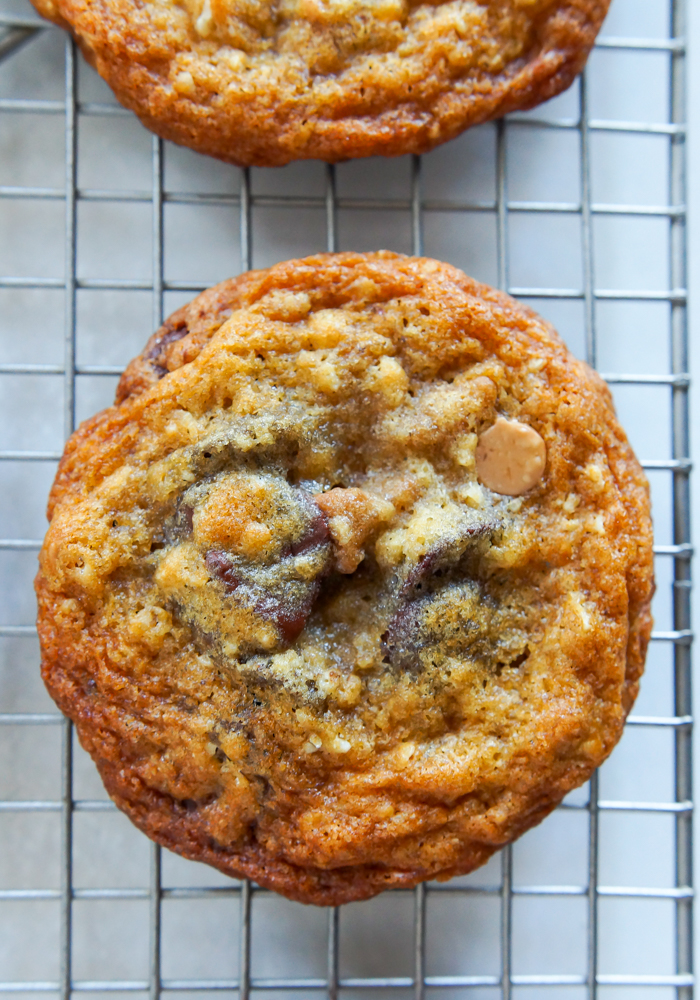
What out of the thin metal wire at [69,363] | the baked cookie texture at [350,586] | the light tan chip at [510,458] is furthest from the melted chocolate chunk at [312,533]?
the thin metal wire at [69,363]

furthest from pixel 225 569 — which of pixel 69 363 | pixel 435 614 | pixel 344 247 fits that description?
pixel 344 247

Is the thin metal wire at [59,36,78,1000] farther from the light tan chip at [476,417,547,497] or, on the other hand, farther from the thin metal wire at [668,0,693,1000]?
the thin metal wire at [668,0,693,1000]

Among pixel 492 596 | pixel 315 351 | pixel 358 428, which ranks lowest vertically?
pixel 492 596

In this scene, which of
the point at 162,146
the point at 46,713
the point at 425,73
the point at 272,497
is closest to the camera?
the point at 272,497

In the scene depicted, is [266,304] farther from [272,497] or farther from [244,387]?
[272,497]

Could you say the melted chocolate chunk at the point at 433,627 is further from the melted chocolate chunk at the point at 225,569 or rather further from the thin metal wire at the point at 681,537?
the thin metal wire at the point at 681,537

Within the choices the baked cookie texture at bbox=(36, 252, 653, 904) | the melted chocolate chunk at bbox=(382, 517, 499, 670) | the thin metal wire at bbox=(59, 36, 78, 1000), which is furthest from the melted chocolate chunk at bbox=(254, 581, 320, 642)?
the thin metal wire at bbox=(59, 36, 78, 1000)

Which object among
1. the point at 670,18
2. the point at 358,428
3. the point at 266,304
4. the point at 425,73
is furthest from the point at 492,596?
the point at 670,18
